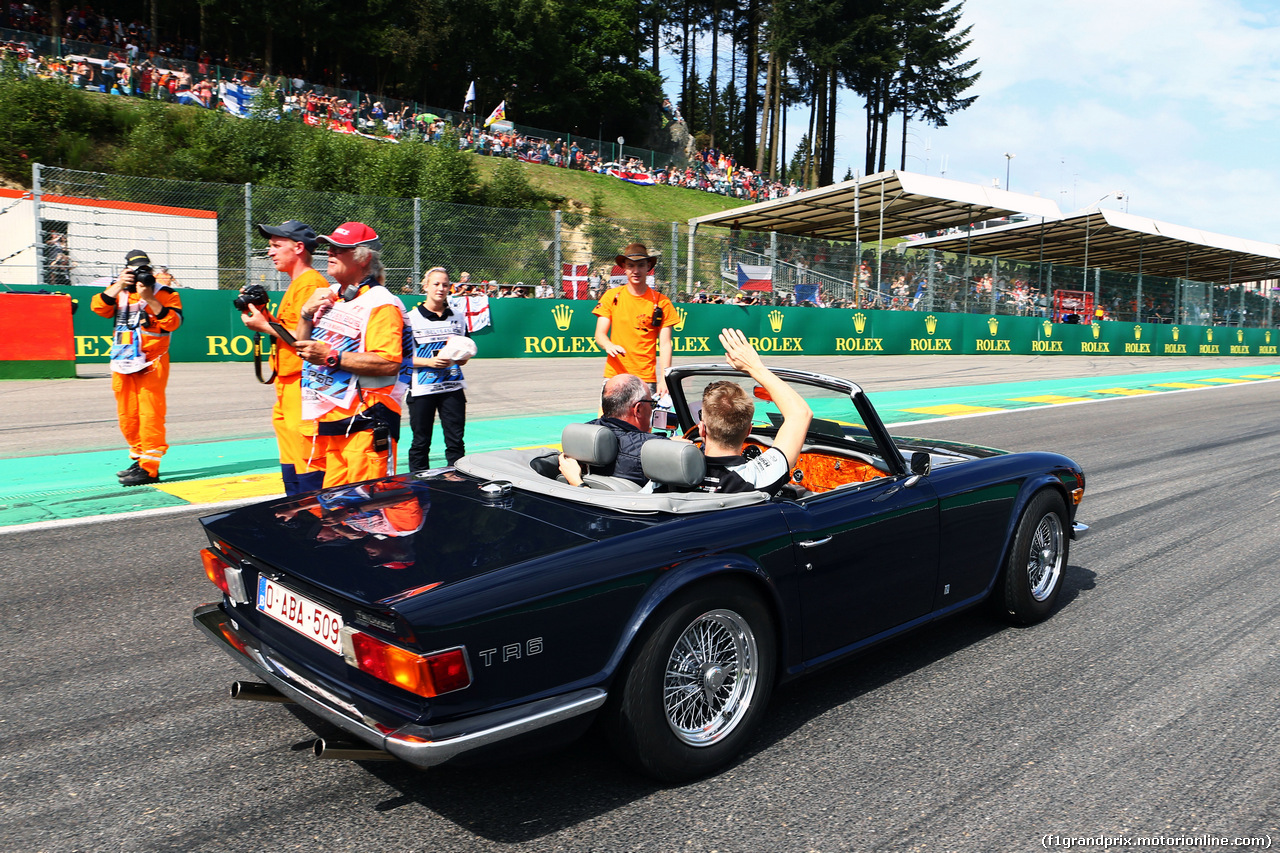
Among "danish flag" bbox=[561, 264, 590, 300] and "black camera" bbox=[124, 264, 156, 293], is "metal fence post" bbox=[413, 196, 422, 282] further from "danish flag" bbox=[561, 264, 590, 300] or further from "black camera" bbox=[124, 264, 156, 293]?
"black camera" bbox=[124, 264, 156, 293]

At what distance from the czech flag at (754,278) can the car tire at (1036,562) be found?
1808 cm

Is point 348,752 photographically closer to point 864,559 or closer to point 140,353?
point 864,559

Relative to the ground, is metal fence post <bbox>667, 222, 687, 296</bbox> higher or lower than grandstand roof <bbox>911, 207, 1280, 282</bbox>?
lower

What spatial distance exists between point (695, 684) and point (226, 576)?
5.01ft

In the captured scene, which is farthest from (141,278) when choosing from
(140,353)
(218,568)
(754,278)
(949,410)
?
(754,278)

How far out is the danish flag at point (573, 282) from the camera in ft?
62.3

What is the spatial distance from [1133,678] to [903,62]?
220 ft

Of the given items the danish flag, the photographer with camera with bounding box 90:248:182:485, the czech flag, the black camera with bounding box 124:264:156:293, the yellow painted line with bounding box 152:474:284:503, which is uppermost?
the czech flag

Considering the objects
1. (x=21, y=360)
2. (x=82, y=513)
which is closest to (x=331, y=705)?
(x=82, y=513)

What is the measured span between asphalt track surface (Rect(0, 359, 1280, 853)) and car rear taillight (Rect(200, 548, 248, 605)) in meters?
0.49

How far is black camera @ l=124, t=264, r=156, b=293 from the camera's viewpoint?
258 inches

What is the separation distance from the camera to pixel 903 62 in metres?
63.0

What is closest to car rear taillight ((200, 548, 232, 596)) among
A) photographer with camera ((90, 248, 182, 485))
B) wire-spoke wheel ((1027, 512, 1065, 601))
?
wire-spoke wheel ((1027, 512, 1065, 601))

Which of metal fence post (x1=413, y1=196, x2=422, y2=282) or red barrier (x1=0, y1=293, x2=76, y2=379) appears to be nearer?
red barrier (x1=0, y1=293, x2=76, y2=379)
